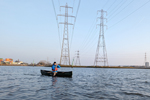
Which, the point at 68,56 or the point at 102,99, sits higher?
the point at 68,56

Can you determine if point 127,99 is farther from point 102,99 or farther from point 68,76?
point 68,76

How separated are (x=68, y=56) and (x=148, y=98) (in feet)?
245

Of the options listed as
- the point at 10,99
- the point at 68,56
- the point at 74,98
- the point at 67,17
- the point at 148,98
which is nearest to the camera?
the point at 10,99

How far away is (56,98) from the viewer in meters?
11.9

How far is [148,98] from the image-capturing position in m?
13.0

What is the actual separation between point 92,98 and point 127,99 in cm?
298

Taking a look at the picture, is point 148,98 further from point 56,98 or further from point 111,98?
point 56,98

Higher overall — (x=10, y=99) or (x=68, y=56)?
(x=68, y=56)

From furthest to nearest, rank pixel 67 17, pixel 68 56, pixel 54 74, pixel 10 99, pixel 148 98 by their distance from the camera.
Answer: pixel 68 56 → pixel 67 17 → pixel 54 74 → pixel 148 98 → pixel 10 99

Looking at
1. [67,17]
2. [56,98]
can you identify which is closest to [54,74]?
[56,98]

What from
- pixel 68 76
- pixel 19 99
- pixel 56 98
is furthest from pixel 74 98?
pixel 68 76

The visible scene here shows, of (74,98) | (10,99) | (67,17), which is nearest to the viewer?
(10,99)

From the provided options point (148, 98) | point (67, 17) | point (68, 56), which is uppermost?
point (67, 17)

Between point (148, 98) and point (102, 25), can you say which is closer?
point (148, 98)
